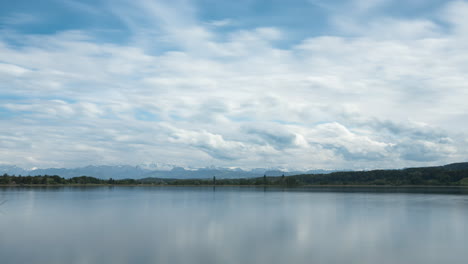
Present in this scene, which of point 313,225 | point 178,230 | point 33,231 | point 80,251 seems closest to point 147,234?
point 178,230

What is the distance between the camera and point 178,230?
44312mm

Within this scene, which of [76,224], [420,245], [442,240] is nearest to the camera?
[420,245]

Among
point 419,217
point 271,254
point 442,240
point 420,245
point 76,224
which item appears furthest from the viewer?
point 419,217

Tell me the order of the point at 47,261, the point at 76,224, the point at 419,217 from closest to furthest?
the point at 47,261
the point at 76,224
the point at 419,217

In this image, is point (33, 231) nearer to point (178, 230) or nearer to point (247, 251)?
point (178, 230)

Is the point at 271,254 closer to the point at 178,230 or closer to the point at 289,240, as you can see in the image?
the point at 289,240

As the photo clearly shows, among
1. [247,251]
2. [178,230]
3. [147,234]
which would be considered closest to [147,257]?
[247,251]

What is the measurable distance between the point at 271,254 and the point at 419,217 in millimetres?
38867

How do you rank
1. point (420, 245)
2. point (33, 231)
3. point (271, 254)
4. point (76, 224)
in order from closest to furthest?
point (271, 254), point (420, 245), point (33, 231), point (76, 224)

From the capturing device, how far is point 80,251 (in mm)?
32062

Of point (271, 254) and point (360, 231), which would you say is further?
point (360, 231)

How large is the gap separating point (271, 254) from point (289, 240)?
23.3ft

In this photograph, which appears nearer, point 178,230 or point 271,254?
point 271,254

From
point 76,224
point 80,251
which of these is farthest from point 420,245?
point 76,224
